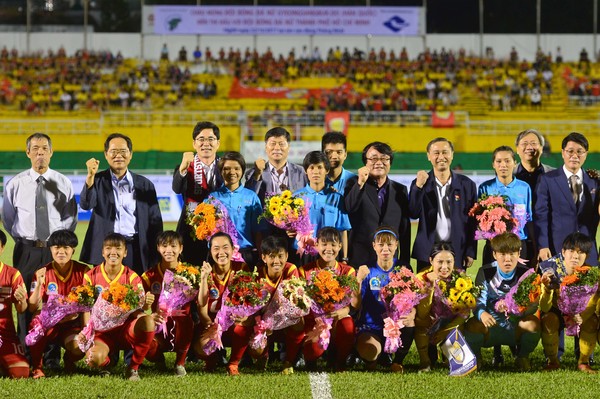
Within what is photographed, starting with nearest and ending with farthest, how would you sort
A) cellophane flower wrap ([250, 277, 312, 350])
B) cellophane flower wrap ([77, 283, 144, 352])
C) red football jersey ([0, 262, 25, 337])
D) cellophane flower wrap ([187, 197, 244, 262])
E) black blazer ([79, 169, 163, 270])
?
1. cellophane flower wrap ([77, 283, 144, 352])
2. cellophane flower wrap ([250, 277, 312, 350])
3. red football jersey ([0, 262, 25, 337])
4. cellophane flower wrap ([187, 197, 244, 262])
5. black blazer ([79, 169, 163, 270])

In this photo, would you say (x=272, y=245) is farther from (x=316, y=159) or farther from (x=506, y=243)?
(x=506, y=243)

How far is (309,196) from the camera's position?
22.2 feet

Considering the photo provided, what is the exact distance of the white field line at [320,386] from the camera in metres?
5.53

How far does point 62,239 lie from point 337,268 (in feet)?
6.63

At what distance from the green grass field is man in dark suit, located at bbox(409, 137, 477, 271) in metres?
0.99

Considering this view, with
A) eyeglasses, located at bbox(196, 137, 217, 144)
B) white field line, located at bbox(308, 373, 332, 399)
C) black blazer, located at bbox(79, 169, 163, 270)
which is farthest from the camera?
eyeglasses, located at bbox(196, 137, 217, 144)

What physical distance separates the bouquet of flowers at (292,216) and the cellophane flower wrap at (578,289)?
1.85m

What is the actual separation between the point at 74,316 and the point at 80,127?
78.6 ft

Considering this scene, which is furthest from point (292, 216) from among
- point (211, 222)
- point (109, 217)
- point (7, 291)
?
point (7, 291)

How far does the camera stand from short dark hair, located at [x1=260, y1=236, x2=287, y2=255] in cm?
622

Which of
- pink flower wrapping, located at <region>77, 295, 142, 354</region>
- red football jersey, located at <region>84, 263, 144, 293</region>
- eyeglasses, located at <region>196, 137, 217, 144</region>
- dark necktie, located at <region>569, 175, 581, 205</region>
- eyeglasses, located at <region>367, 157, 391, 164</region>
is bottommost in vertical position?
pink flower wrapping, located at <region>77, 295, 142, 354</region>

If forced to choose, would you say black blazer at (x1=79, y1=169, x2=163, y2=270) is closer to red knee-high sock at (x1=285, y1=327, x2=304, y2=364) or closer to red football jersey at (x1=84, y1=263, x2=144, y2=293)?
red football jersey at (x1=84, y1=263, x2=144, y2=293)

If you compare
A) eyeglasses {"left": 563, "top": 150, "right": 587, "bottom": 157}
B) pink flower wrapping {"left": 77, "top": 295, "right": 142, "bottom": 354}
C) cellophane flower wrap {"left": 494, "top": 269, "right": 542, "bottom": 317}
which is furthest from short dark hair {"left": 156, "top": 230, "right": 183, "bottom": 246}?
eyeglasses {"left": 563, "top": 150, "right": 587, "bottom": 157}

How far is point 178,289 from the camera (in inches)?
238
